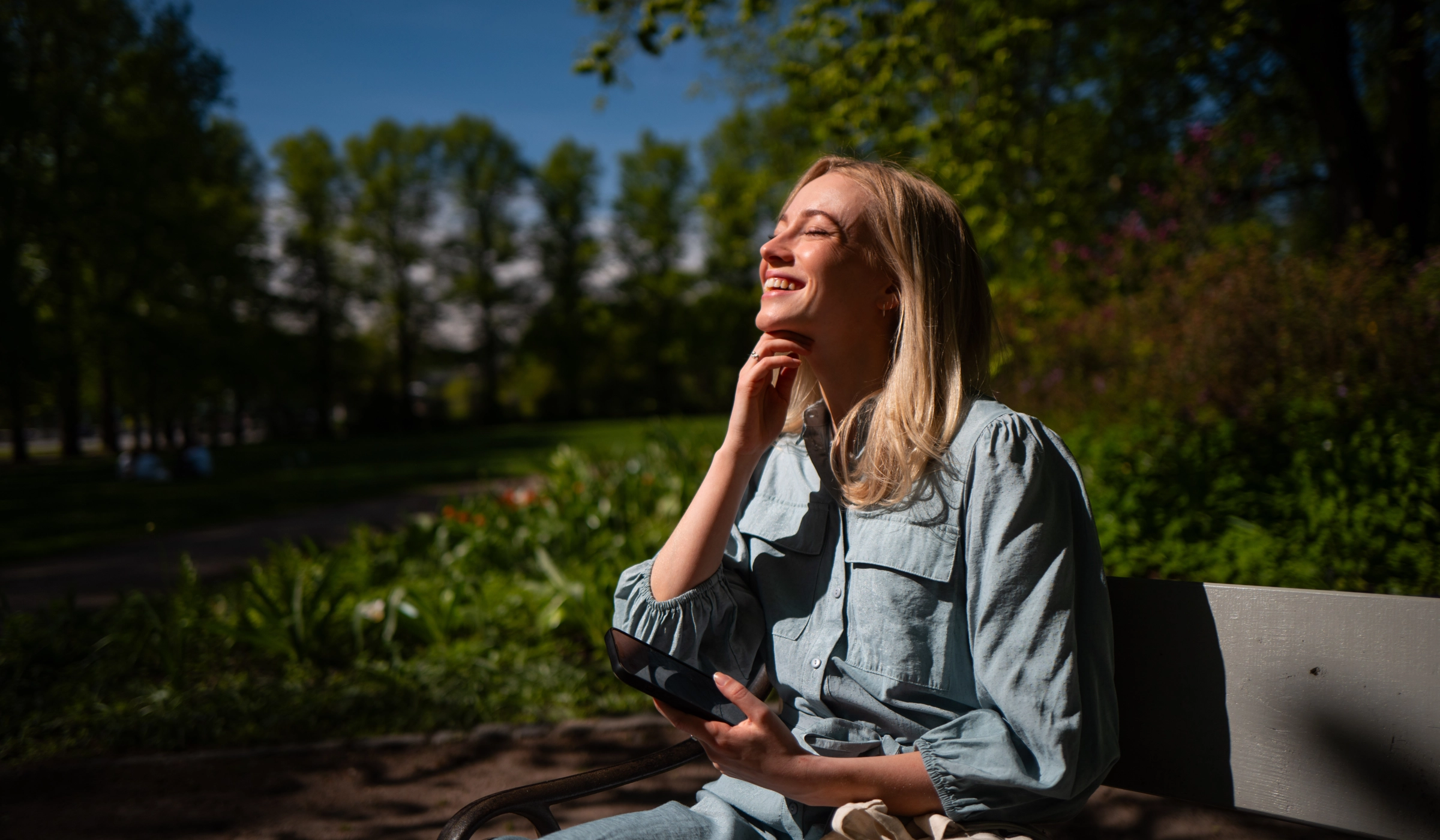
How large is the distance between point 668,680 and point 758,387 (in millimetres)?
578

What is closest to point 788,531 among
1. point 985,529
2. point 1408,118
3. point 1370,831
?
point 985,529

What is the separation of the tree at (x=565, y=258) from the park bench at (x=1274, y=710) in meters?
41.7

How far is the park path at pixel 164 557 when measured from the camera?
6578 millimetres

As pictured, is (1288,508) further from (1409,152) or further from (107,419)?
(107,419)

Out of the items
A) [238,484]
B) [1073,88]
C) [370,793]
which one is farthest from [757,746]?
[238,484]

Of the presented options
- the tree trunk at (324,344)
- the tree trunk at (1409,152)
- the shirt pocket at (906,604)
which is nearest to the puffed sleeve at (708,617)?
the shirt pocket at (906,604)

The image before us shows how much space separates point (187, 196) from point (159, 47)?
377 centimetres

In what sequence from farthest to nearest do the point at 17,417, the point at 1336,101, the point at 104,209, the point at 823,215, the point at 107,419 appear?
the point at 107,419, the point at 104,209, the point at 17,417, the point at 1336,101, the point at 823,215

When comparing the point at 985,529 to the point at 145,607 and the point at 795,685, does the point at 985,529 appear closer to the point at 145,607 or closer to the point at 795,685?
the point at 795,685

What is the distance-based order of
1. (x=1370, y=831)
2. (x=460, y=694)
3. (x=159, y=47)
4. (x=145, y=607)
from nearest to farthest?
1. (x=1370, y=831)
2. (x=460, y=694)
3. (x=145, y=607)
4. (x=159, y=47)

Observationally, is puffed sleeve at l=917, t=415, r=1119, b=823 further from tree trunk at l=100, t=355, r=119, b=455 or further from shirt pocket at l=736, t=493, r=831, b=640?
tree trunk at l=100, t=355, r=119, b=455

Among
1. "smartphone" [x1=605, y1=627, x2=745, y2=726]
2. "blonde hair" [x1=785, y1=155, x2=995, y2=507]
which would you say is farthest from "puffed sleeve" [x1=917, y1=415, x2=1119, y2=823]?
"smartphone" [x1=605, y1=627, x2=745, y2=726]

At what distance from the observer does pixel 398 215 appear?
41562 millimetres

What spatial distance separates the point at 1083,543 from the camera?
1.37 m
